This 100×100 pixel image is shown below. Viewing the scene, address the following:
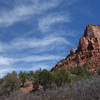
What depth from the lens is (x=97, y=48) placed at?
75625mm

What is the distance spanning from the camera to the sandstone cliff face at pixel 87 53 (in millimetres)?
66794

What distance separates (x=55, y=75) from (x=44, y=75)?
222 centimetres

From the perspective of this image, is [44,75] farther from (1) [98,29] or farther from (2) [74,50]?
(1) [98,29]

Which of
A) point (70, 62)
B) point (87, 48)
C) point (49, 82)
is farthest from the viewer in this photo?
point (87, 48)

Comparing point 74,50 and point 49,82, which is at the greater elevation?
point 74,50

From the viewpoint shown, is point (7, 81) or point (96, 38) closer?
point (7, 81)

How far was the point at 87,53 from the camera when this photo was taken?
73.3 meters

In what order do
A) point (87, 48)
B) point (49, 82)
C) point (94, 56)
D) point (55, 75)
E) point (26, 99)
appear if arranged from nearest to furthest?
1. point (26, 99)
2. point (49, 82)
3. point (55, 75)
4. point (94, 56)
5. point (87, 48)

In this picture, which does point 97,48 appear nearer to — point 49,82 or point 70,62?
point 70,62

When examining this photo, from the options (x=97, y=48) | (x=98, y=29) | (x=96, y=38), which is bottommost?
(x=97, y=48)

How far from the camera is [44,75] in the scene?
27.9m

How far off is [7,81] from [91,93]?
1030 inches

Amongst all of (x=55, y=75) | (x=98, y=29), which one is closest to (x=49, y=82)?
(x=55, y=75)

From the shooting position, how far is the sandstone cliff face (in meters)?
66.8
